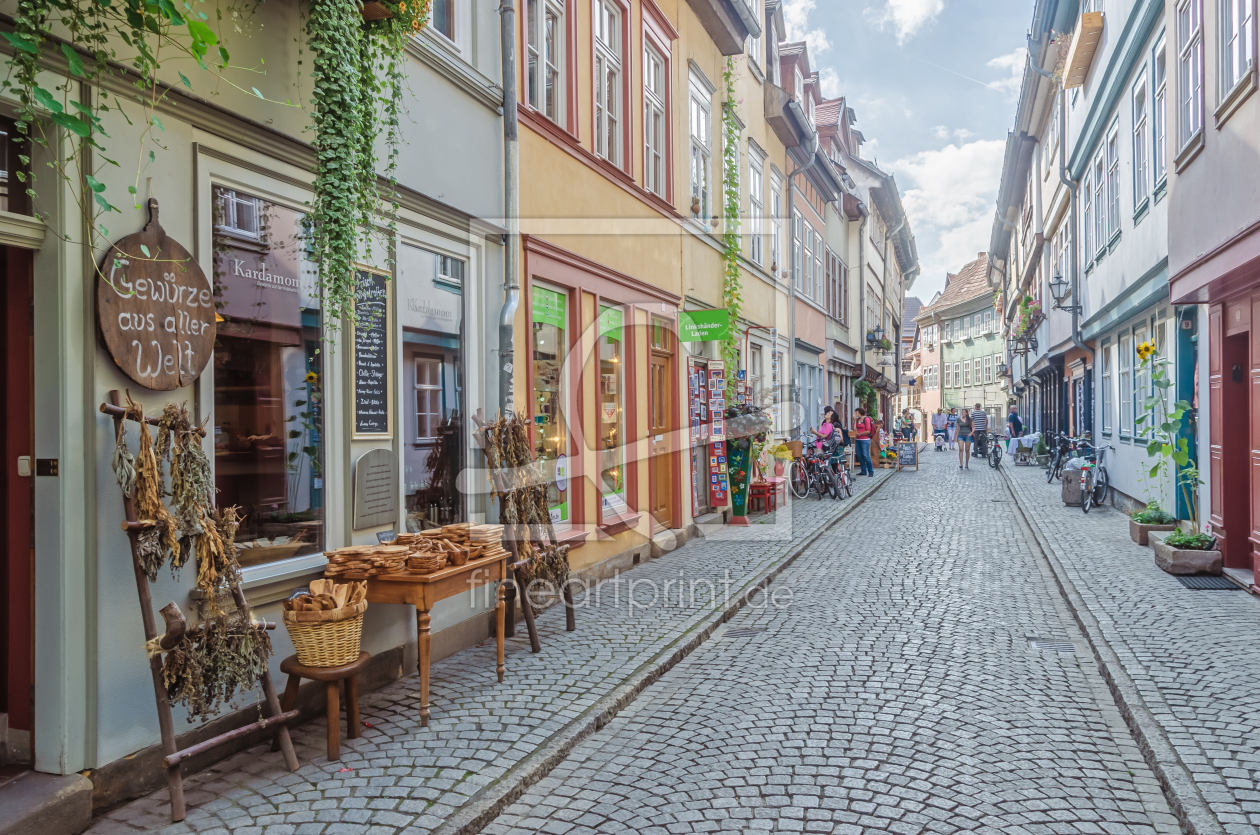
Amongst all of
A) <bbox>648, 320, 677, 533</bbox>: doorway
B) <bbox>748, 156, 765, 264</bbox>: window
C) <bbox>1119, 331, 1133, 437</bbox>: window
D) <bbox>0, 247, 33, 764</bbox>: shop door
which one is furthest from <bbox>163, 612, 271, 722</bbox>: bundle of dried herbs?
<bbox>1119, 331, 1133, 437</bbox>: window

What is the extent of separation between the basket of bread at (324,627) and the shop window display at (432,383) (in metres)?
1.75

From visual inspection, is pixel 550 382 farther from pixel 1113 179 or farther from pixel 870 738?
pixel 1113 179

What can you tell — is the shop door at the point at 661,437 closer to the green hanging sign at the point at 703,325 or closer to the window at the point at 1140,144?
the green hanging sign at the point at 703,325

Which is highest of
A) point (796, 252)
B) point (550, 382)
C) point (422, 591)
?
point (796, 252)

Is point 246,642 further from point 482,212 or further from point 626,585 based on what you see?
point 626,585

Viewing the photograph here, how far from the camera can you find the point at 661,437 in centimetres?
1184

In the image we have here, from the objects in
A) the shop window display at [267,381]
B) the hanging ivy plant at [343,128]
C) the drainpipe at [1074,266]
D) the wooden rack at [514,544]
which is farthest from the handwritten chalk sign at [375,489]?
the drainpipe at [1074,266]

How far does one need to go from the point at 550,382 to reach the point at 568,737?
178 inches

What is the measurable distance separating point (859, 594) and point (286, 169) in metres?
6.15

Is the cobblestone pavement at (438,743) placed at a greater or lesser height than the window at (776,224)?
lesser

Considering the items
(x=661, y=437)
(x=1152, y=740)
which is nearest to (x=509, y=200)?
(x=661, y=437)

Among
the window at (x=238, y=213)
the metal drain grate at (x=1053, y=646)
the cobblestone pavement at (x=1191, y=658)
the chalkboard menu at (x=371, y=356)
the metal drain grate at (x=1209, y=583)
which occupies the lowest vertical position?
the metal drain grate at (x=1053, y=646)

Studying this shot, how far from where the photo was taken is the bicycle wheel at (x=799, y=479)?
60.4 feet

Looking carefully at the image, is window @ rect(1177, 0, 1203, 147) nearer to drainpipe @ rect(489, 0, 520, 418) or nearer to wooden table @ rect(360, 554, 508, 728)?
drainpipe @ rect(489, 0, 520, 418)
